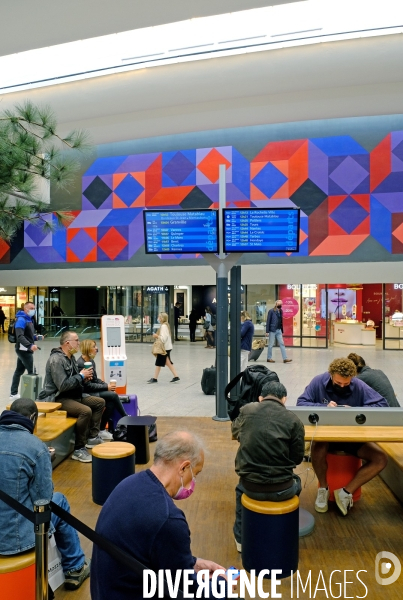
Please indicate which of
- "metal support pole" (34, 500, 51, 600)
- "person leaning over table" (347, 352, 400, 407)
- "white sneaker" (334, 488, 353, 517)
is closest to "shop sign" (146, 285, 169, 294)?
"person leaning over table" (347, 352, 400, 407)

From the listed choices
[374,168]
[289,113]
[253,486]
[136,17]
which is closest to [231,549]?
[253,486]

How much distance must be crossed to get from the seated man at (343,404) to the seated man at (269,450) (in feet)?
3.15

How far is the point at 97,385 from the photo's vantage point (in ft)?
18.9

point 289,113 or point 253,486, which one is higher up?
point 289,113

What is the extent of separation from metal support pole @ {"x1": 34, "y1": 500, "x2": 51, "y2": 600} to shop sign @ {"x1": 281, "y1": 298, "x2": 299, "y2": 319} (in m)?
15.1

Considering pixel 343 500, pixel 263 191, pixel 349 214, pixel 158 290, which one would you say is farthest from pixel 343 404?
pixel 158 290

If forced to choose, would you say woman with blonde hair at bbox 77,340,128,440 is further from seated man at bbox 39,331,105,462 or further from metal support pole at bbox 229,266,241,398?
metal support pole at bbox 229,266,241,398

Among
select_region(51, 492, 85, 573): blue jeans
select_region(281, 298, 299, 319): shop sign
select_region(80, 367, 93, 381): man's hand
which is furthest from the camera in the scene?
select_region(281, 298, 299, 319): shop sign

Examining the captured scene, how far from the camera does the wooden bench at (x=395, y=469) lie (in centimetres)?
409

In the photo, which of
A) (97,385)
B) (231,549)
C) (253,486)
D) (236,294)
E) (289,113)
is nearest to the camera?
(253,486)

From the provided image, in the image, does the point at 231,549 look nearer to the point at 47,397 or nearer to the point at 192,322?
the point at 47,397

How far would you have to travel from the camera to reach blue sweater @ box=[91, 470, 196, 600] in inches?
64.6

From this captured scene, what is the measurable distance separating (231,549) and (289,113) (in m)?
10.2

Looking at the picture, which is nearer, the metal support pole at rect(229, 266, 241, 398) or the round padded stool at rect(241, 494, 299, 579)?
the round padded stool at rect(241, 494, 299, 579)
